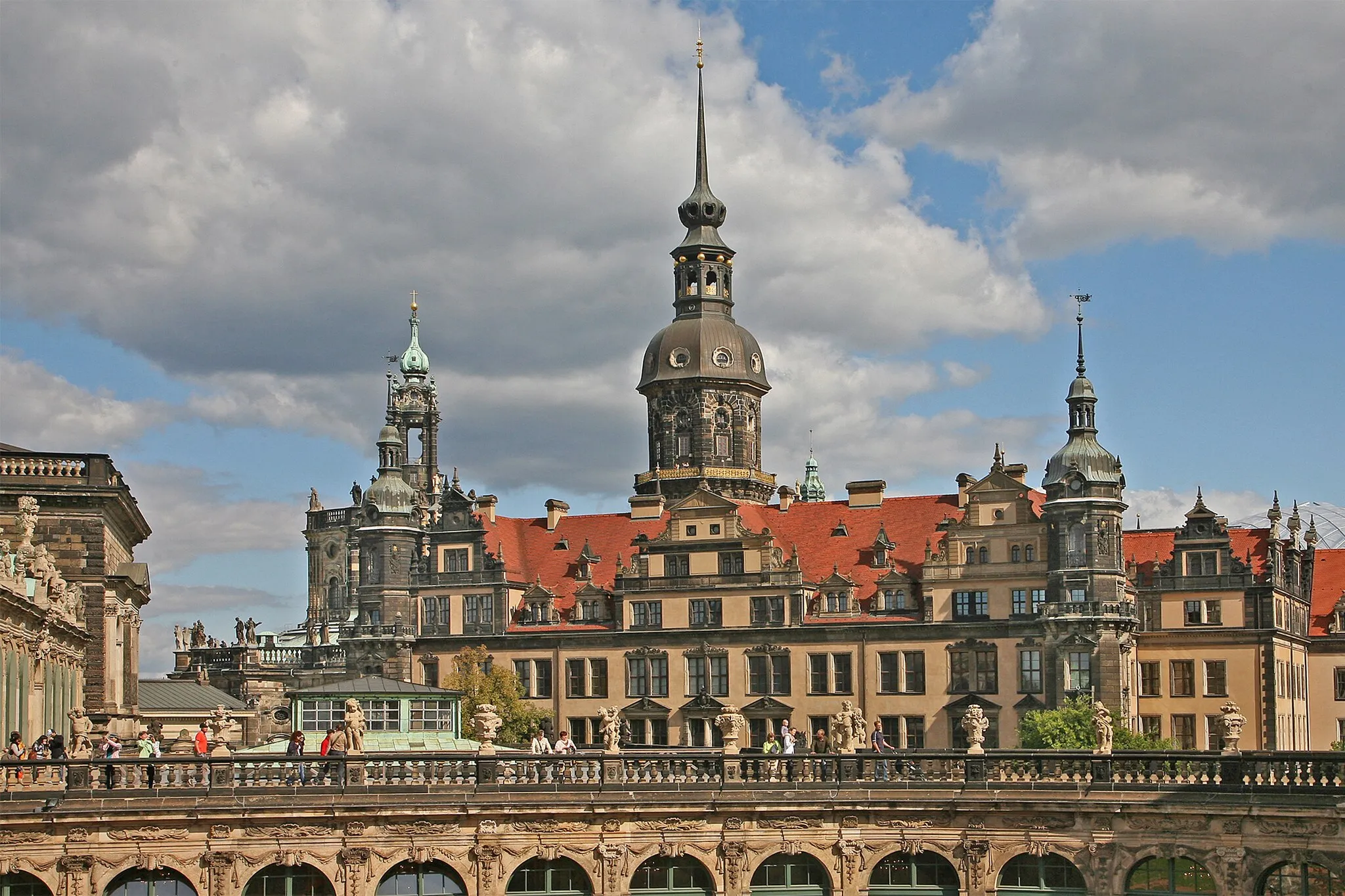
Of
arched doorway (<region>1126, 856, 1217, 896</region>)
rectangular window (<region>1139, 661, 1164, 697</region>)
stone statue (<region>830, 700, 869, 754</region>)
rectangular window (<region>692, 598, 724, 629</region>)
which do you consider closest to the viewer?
arched doorway (<region>1126, 856, 1217, 896</region>)

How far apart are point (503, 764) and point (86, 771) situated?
347 inches

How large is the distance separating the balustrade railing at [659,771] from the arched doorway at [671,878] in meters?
1.65

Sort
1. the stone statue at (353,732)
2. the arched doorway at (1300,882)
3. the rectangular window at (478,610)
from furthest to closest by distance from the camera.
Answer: the rectangular window at (478,610) → the stone statue at (353,732) → the arched doorway at (1300,882)

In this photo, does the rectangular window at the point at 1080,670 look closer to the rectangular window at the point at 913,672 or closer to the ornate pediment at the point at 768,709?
the rectangular window at the point at 913,672

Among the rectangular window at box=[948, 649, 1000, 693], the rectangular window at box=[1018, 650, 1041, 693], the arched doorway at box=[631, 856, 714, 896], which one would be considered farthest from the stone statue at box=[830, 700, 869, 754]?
the rectangular window at box=[948, 649, 1000, 693]

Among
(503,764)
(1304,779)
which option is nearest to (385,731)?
(503,764)

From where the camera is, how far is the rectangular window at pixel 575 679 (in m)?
98.3

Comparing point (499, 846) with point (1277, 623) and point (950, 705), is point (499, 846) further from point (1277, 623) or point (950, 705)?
point (1277, 623)

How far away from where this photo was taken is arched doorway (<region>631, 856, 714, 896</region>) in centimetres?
4284

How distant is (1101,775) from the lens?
41.5 meters

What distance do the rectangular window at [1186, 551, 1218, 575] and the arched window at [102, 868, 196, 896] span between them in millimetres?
61274

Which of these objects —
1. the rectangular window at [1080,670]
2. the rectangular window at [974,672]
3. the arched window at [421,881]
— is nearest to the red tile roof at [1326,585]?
the rectangular window at [1080,670]

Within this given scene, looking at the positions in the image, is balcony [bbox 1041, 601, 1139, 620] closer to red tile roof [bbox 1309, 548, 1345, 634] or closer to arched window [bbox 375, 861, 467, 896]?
red tile roof [bbox 1309, 548, 1345, 634]

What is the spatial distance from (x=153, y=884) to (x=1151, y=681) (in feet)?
198
